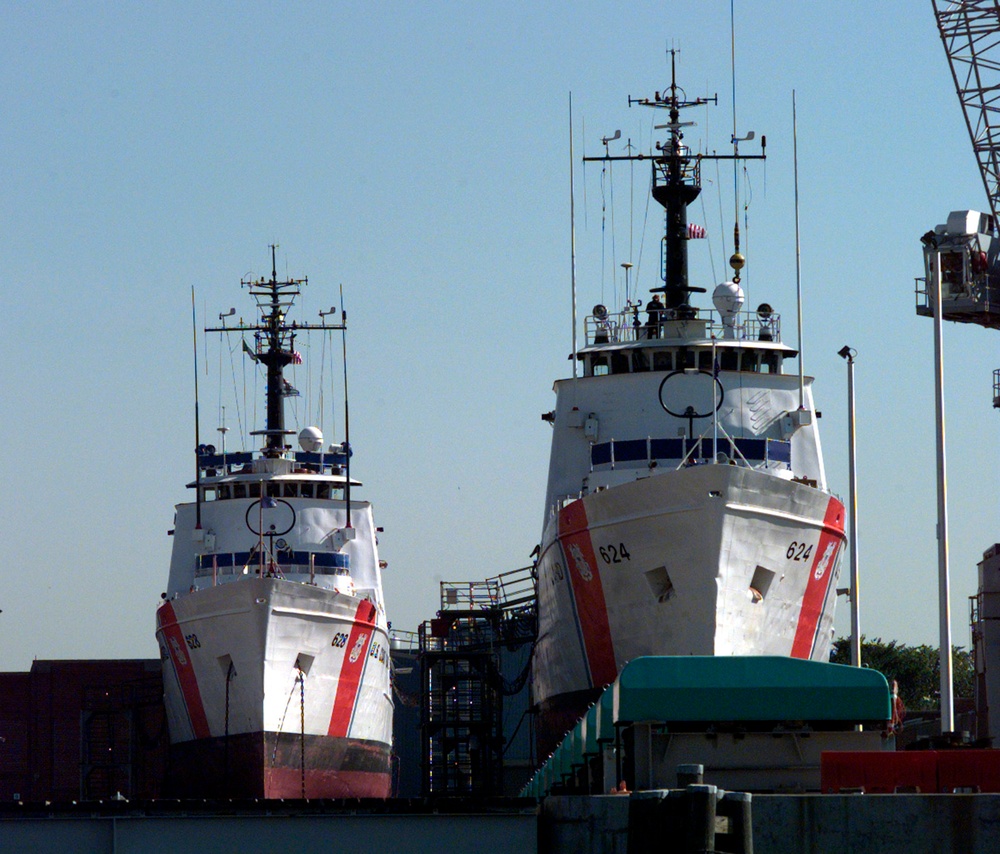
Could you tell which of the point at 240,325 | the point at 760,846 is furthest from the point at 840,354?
the point at 240,325

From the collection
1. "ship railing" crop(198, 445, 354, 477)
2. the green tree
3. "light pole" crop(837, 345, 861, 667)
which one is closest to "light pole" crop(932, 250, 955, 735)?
"light pole" crop(837, 345, 861, 667)

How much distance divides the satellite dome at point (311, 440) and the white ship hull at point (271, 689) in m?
6.69

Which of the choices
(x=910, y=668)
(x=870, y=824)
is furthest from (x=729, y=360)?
(x=910, y=668)

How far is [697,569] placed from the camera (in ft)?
111

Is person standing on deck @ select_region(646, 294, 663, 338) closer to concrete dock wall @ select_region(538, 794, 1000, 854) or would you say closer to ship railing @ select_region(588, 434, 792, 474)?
ship railing @ select_region(588, 434, 792, 474)

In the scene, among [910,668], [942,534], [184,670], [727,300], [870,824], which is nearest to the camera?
[870,824]

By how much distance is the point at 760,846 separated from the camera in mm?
19406

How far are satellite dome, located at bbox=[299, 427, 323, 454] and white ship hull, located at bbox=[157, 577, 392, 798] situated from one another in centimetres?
669

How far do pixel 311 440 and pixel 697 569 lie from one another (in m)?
20.0

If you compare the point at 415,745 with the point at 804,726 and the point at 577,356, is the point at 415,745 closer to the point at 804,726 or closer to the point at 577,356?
the point at 577,356

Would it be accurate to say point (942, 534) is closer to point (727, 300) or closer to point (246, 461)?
point (727, 300)

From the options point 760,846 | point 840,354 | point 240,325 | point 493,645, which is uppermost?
point 240,325

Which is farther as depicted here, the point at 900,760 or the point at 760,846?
the point at 900,760

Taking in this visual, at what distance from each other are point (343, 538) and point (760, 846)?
103ft
